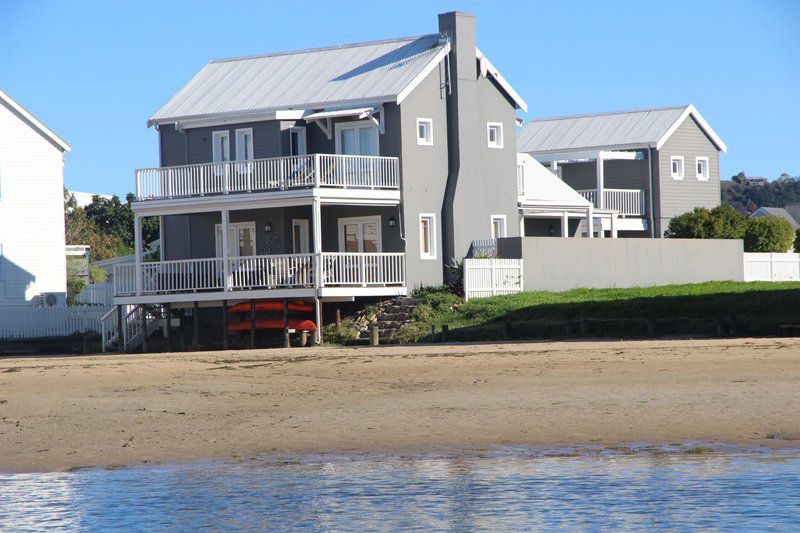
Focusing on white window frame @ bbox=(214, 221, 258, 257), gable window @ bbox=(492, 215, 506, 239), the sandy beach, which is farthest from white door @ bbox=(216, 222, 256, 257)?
the sandy beach

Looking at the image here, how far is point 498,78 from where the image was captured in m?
41.0

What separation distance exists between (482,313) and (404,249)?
507cm

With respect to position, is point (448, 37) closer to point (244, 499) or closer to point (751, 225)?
point (751, 225)

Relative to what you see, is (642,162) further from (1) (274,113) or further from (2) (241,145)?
(1) (274,113)

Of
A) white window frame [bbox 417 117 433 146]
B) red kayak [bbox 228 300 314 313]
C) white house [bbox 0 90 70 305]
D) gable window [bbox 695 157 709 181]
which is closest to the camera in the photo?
red kayak [bbox 228 300 314 313]

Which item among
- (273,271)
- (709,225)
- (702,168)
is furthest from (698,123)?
(273,271)

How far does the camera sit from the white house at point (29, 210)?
4450 centimetres

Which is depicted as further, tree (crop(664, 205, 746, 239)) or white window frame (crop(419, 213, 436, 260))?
tree (crop(664, 205, 746, 239))

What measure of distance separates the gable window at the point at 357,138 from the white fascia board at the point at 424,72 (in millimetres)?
1465

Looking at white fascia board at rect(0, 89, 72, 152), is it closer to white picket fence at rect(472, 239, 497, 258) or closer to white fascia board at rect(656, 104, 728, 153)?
white picket fence at rect(472, 239, 497, 258)

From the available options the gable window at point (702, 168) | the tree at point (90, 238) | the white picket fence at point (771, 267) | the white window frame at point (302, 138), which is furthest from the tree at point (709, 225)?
the tree at point (90, 238)

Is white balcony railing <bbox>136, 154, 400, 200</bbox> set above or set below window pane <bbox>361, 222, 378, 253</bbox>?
above

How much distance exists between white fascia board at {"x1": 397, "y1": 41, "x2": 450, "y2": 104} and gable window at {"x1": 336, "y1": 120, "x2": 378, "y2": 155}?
4.81 ft

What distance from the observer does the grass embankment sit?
2916 centimetres
